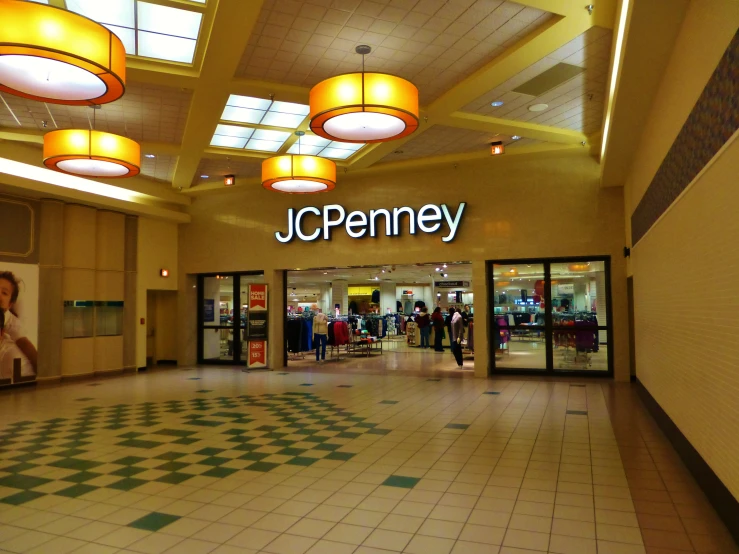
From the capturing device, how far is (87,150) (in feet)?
22.4

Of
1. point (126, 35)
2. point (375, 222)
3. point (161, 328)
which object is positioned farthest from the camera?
point (161, 328)

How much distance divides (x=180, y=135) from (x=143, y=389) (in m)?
4.85

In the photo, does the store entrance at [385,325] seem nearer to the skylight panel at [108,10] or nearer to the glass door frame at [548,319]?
the glass door frame at [548,319]

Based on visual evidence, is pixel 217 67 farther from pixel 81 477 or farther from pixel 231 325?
pixel 231 325

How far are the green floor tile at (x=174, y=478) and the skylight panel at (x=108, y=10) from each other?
4.80 metres

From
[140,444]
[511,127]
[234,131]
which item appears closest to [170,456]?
[140,444]

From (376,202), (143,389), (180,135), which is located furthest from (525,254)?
(143,389)

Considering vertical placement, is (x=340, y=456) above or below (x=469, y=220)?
below

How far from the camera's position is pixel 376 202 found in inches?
484

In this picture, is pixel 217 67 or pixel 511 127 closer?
pixel 217 67

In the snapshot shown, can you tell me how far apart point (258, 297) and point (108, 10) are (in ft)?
26.6

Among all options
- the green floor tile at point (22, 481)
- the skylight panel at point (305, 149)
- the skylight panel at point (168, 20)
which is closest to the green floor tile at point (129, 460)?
the green floor tile at point (22, 481)

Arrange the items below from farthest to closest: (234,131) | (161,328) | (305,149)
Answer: (161,328), (305,149), (234,131)

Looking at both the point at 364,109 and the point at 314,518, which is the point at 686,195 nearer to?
the point at 364,109
